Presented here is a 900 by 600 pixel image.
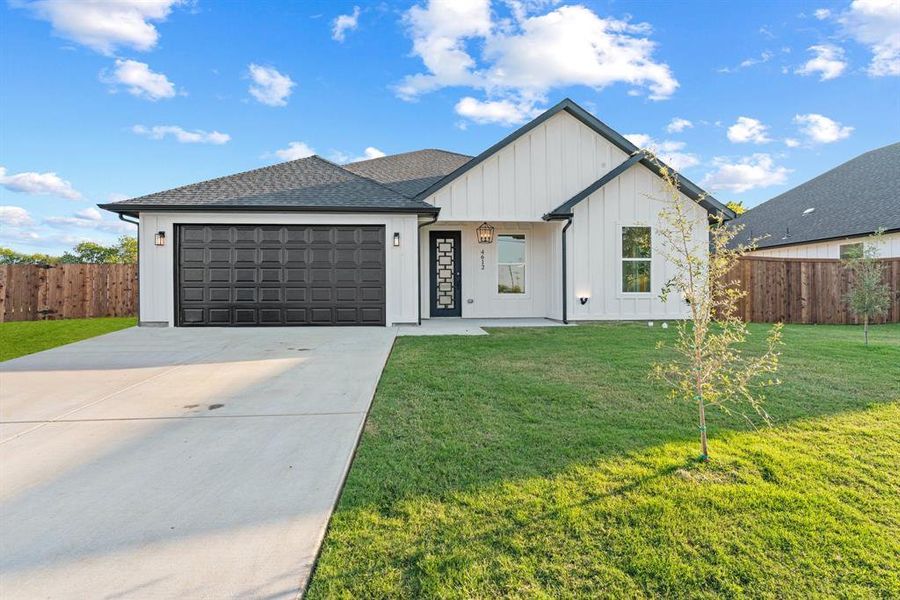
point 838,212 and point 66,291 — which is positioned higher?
point 838,212

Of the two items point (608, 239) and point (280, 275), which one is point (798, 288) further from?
point (280, 275)

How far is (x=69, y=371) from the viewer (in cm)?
540

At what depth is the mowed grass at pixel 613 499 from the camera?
5.46ft

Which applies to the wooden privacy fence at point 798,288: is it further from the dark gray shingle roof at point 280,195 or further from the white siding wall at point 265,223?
the dark gray shingle roof at point 280,195

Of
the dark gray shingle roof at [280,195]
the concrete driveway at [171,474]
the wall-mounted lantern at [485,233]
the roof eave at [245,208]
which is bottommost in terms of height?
the concrete driveway at [171,474]

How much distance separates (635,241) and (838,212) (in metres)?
10.4

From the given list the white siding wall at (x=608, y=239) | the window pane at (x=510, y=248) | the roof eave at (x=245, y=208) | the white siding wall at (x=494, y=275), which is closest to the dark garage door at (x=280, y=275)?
the roof eave at (x=245, y=208)

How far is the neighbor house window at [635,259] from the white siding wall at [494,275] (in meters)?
1.90

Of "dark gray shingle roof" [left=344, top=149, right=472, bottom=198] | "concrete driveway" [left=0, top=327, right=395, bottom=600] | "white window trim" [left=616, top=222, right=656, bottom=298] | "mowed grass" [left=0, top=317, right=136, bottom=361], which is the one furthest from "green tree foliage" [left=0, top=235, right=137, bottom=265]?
"white window trim" [left=616, top=222, right=656, bottom=298]

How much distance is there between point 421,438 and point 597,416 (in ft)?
4.99

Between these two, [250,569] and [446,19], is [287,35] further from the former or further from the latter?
[250,569]

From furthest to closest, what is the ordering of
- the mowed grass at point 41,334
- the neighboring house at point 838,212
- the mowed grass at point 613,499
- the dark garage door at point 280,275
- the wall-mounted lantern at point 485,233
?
the neighboring house at point 838,212 < the wall-mounted lantern at point 485,233 < the dark garage door at point 280,275 < the mowed grass at point 41,334 < the mowed grass at point 613,499

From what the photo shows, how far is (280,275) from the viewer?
31.7 ft

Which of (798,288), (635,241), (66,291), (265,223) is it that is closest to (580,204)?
(635,241)
